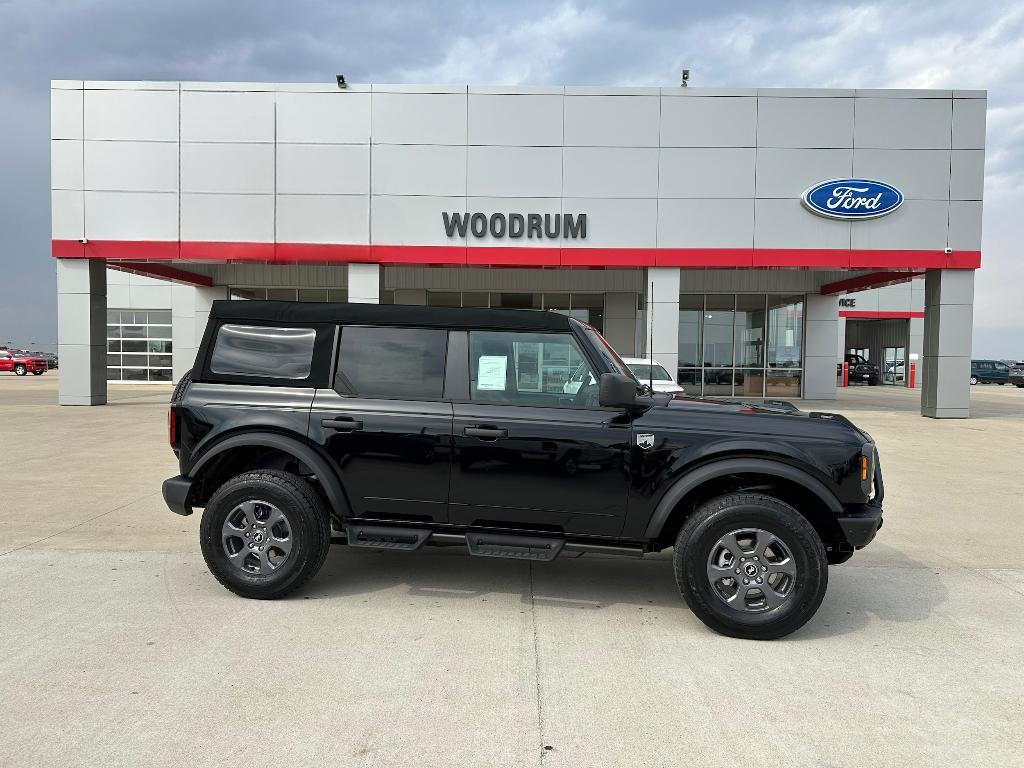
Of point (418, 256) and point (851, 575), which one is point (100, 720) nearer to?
point (851, 575)

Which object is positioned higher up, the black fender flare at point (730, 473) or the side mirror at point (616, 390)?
the side mirror at point (616, 390)

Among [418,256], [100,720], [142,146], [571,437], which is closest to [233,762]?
[100,720]

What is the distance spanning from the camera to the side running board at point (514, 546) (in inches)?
158

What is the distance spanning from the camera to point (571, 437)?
3998mm

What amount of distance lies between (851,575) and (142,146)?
60.5 feet

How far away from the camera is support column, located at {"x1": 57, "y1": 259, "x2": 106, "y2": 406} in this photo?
57.4ft

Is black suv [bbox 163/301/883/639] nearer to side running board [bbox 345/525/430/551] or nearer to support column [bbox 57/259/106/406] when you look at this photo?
side running board [bbox 345/525/430/551]

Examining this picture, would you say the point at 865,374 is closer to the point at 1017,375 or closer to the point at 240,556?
the point at 1017,375

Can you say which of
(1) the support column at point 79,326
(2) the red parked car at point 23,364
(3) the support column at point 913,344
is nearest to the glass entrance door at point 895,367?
(3) the support column at point 913,344

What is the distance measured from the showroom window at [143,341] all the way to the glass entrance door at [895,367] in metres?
40.1

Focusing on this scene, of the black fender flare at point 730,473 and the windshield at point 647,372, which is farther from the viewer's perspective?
the windshield at point 647,372

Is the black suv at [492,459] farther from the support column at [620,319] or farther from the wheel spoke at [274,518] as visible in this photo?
the support column at [620,319]

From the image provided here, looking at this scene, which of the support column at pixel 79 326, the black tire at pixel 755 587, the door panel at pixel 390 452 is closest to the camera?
the black tire at pixel 755 587

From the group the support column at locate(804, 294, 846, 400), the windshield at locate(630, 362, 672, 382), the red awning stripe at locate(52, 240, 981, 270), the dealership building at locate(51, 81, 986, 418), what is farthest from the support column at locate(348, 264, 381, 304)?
the support column at locate(804, 294, 846, 400)
